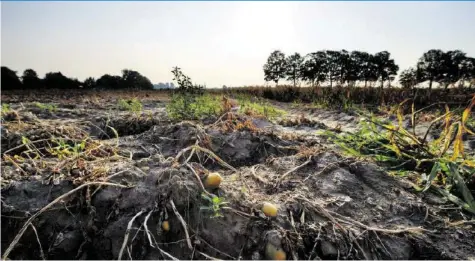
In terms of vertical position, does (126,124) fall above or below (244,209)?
above

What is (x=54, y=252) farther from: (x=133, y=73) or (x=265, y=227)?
(x=133, y=73)

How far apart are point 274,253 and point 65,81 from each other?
2862cm

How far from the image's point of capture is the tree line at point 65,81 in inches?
914

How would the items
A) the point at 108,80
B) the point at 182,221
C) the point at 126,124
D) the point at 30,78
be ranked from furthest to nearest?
the point at 108,80
the point at 30,78
the point at 126,124
the point at 182,221

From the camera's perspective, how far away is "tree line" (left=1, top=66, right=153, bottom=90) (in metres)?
23.2

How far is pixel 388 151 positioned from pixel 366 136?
1.00ft

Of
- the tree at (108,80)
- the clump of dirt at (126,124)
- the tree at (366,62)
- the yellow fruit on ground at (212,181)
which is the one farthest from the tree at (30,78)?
the tree at (366,62)

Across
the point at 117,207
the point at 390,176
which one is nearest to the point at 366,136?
the point at 390,176

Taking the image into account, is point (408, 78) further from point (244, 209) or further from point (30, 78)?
point (30, 78)

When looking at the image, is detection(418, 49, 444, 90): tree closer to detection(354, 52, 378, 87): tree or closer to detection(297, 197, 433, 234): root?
detection(354, 52, 378, 87): tree

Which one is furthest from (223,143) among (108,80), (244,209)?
(108,80)

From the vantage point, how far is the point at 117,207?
1.49 meters

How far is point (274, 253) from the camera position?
122 cm

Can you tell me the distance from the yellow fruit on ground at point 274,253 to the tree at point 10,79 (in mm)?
24648
